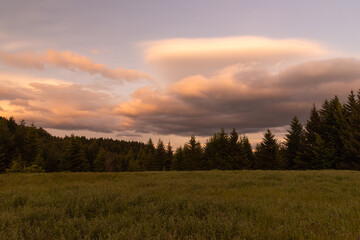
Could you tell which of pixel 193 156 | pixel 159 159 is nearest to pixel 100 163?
pixel 159 159

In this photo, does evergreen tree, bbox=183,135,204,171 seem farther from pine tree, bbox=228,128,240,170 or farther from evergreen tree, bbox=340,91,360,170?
evergreen tree, bbox=340,91,360,170

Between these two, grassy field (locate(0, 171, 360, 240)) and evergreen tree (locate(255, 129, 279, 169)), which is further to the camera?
evergreen tree (locate(255, 129, 279, 169))

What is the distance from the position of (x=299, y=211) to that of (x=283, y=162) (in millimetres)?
48175

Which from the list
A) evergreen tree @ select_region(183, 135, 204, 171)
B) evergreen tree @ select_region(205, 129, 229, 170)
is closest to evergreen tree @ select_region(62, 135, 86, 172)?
evergreen tree @ select_region(183, 135, 204, 171)

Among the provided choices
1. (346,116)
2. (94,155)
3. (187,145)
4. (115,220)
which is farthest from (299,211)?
(94,155)

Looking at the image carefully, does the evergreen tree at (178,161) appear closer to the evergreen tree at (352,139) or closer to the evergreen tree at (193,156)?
the evergreen tree at (193,156)

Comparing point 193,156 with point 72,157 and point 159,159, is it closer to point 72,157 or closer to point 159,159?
point 159,159

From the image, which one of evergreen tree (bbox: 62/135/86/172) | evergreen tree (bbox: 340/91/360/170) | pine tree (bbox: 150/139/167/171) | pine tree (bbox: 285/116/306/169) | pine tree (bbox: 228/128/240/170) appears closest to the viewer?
evergreen tree (bbox: 340/91/360/170)

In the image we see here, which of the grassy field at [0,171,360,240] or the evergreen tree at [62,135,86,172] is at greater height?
the grassy field at [0,171,360,240]

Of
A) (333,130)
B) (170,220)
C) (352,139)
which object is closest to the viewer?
(170,220)

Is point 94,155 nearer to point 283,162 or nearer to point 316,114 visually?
point 283,162

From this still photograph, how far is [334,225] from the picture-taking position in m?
4.58

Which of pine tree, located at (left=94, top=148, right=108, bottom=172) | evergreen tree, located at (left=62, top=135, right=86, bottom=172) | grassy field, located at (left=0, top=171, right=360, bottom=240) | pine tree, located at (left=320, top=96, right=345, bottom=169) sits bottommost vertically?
pine tree, located at (left=94, top=148, right=108, bottom=172)

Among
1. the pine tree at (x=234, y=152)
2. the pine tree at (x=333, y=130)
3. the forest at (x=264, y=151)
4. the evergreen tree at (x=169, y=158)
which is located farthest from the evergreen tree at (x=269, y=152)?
the evergreen tree at (x=169, y=158)
